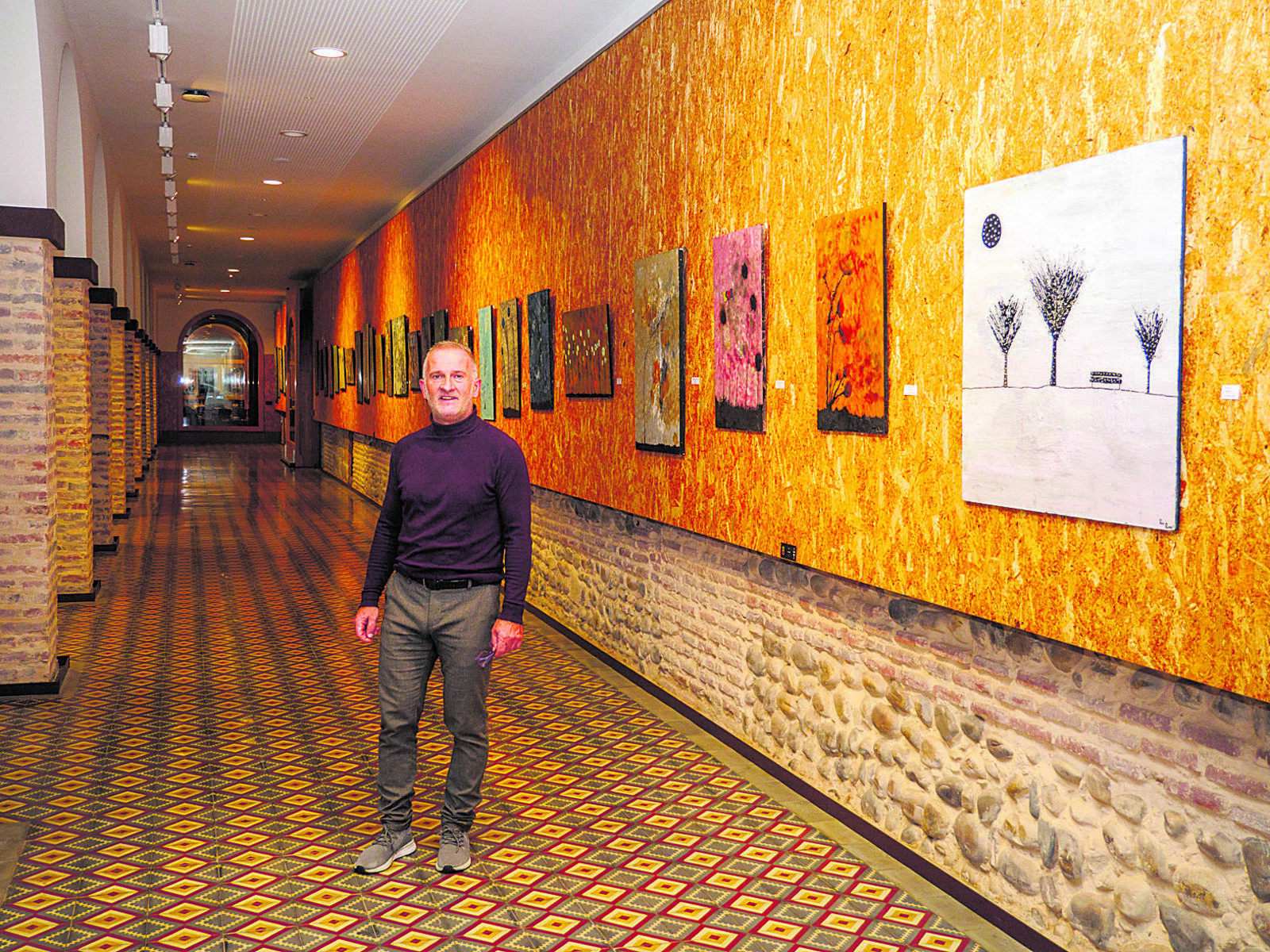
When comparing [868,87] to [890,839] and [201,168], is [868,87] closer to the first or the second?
[890,839]

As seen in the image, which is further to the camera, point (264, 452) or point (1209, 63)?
point (264, 452)

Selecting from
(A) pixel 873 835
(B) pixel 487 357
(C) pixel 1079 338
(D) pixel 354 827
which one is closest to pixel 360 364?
(B) pixel 487 357

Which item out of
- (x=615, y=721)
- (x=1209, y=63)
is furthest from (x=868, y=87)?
(x=615, y=721)

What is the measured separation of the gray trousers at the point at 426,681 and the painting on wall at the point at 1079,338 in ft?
6.19

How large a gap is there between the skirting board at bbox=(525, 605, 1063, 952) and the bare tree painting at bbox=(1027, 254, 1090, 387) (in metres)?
1.82

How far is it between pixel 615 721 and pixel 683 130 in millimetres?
3429

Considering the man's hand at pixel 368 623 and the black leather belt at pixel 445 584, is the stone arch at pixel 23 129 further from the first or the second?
the black leather belt at pixel 445 584

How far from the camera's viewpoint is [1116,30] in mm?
3277

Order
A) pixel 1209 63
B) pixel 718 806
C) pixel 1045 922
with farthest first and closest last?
pixel 718 806 → pixel 1045 922 → pixel 1209 63

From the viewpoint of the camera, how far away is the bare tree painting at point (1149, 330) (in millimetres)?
3131

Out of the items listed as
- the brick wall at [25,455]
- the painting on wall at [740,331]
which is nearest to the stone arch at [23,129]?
the brick wall at [25,455]

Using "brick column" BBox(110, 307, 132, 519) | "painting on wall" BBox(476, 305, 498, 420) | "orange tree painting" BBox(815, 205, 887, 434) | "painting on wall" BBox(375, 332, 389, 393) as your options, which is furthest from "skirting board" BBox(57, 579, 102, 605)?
"painting on wall" BBox(375, 332, 389, 393)

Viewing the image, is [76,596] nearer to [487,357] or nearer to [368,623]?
[487,357]

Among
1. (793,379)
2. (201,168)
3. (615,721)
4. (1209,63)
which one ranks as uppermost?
(201,168)
